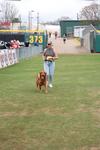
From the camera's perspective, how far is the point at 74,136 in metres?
8.88

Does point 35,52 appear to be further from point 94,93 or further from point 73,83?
point 94,93

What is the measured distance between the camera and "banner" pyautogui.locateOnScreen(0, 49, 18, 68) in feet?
104

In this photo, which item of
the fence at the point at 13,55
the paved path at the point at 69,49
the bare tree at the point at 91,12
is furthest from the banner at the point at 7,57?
the bare tree at the point at 91,12

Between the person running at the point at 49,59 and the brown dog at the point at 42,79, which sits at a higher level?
the person running at the point at 49,59

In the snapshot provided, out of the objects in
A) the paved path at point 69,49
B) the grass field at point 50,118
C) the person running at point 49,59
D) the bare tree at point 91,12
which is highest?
the bare tree at point 91,12

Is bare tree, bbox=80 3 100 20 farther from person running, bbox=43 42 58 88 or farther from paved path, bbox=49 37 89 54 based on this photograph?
person running, bbox=43 42 58 88

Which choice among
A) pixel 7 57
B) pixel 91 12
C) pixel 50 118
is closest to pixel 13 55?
pixel 7 57

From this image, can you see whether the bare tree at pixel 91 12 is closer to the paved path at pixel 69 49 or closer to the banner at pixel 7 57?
the paved path at pixel 69 49

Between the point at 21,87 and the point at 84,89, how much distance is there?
2539mm

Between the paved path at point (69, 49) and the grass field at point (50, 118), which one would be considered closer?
the grass field at point (50, 118)

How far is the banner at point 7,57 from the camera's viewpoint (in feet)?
104

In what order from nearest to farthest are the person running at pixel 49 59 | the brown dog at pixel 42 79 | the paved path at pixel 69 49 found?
the brown dog at pixel 42 79 → the person running at pixel 49 59 → the paved path at pixel 69 49

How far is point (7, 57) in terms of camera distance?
3381cm

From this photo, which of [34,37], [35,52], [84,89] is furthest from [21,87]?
[34,37]
